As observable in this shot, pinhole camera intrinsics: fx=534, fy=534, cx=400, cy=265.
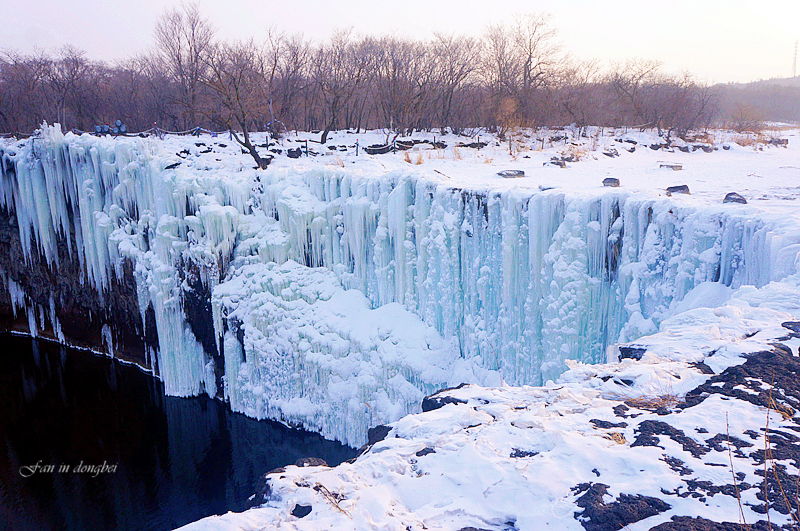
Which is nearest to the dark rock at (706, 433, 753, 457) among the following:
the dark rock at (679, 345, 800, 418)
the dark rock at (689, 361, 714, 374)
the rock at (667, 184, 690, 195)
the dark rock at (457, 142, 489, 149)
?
the dark rock at (679, 345, 800, 418)

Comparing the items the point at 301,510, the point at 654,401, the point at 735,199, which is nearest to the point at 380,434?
the point at 301,510

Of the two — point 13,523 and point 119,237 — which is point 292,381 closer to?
point 13,523

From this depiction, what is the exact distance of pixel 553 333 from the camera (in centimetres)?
741

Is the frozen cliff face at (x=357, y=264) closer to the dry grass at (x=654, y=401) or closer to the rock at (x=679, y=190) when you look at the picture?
the rock at (x=679, y=190)

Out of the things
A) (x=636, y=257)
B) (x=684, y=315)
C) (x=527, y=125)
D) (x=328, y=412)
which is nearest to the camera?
(x=684, y=315)

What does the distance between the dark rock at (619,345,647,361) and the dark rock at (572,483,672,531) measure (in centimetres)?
186

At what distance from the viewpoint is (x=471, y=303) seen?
345 inches

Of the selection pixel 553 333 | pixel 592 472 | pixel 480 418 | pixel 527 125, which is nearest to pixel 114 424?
pixel 553 333

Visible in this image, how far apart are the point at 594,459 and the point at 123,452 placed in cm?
1075

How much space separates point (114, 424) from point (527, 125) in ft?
55.3

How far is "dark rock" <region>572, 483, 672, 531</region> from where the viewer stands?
2.38 m

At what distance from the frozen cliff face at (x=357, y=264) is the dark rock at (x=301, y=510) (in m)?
4.89

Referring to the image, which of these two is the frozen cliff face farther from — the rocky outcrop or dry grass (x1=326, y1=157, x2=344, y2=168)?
dry grass (x1=326, y1=157, x2=344, y2=168)

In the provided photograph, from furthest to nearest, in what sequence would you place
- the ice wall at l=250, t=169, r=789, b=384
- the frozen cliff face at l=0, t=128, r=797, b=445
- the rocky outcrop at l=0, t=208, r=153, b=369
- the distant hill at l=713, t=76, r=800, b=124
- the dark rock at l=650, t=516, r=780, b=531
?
the distant hill at l=713, t=76, r=800, b=124
the rocky outcrop at l=0, t=208, r=153, b=369
the frozen cliff face at l=0, t=128, r=797, b=445
the ice wall at l=250, t=169, r=789, b=384
the dark rock at l=650, t=516, r=780, b=531
